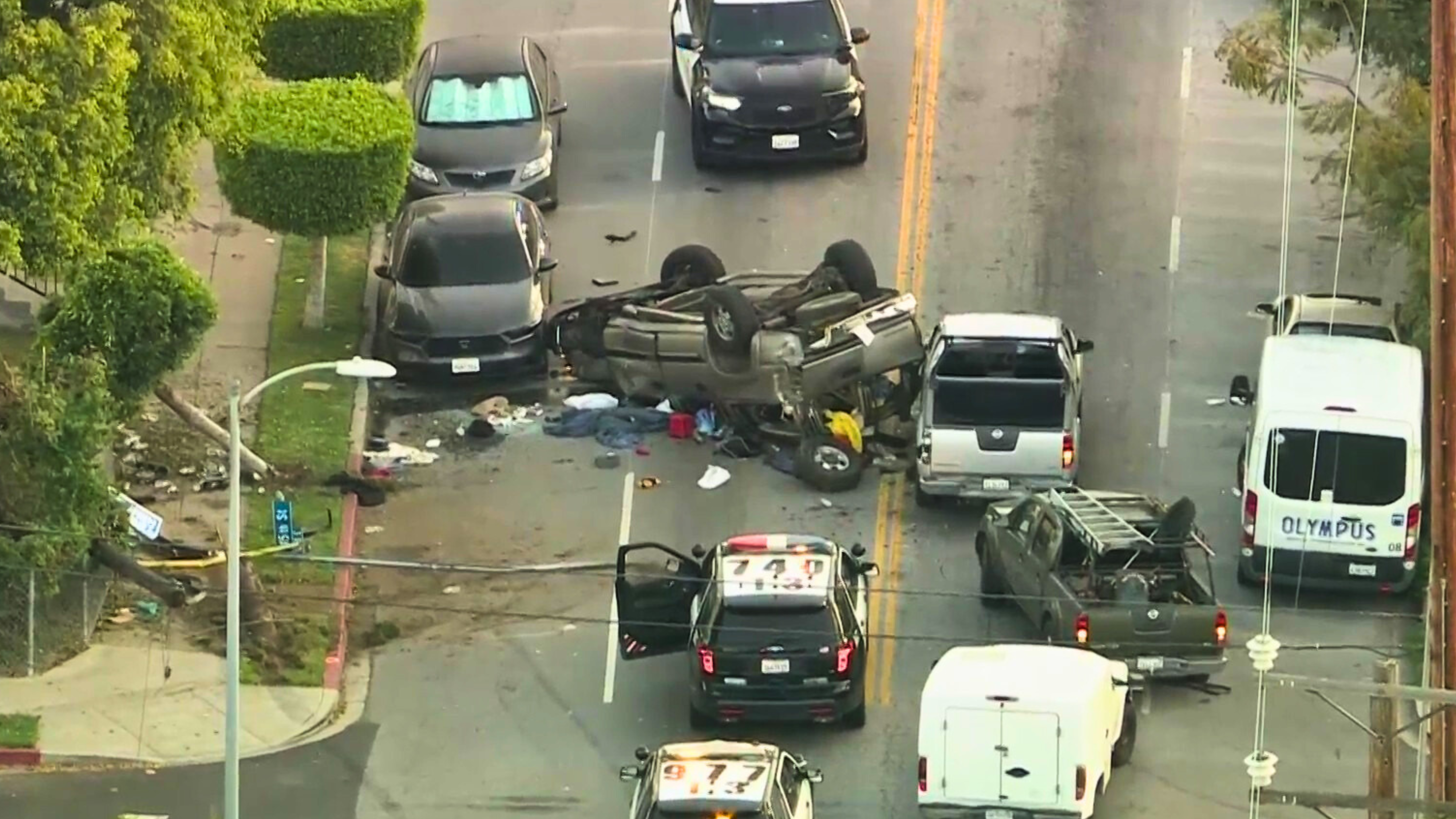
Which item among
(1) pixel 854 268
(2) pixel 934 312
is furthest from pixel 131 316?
(2) pixel 934 312

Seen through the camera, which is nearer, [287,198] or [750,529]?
[750,529]

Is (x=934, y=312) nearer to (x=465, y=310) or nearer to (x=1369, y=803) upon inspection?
(x=465, y=310)

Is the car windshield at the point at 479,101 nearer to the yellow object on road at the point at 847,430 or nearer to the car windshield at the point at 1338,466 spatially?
the yellow object on road at the point at 847,430

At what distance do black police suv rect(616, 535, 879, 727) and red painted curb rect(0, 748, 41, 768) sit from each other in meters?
5.33

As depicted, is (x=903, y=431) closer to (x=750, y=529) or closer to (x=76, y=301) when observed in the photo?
(x=750, y=529)

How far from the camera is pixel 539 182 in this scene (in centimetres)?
3984

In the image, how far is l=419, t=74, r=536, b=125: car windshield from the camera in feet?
131

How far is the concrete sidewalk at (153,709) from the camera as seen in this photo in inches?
1170

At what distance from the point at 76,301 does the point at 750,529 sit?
290 inches

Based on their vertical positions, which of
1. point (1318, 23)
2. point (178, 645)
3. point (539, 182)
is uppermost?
point (1318, 23)

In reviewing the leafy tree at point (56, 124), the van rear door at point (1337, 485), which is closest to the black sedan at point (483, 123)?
the leafy tree at point (56, 124)

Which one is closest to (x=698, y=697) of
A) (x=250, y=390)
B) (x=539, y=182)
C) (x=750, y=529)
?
(x=750, y=529)

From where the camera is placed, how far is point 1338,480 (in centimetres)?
3180

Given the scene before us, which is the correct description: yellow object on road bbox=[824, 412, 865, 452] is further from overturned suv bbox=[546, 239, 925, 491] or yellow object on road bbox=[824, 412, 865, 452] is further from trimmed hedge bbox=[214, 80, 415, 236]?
trimmed hedge bbox=[214, 80, 415, 236]
